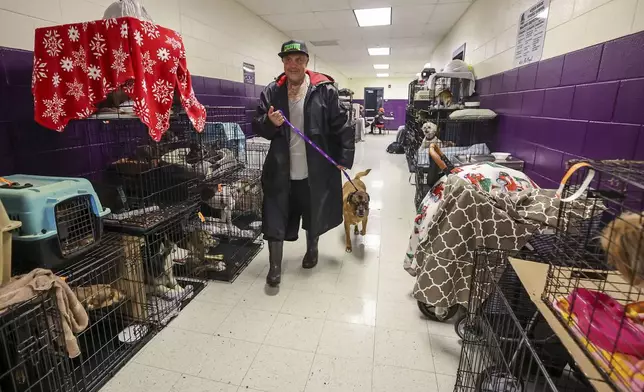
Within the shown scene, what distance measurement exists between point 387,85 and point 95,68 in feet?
51.2

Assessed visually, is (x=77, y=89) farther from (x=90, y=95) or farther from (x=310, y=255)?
(x=310, y=255)

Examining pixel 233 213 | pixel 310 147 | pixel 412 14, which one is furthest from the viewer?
pixel 412 14

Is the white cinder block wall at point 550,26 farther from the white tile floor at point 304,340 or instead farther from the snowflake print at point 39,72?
the snowflake print at point 39,72

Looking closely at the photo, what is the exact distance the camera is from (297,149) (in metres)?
2.25

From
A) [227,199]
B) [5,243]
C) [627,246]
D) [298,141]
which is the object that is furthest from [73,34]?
[627,246]

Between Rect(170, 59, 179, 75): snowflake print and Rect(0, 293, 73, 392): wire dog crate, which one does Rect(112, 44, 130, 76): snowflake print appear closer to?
Rect(170, 59, 179, 75): snowflake print

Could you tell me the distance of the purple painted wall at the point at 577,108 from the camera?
151 cm

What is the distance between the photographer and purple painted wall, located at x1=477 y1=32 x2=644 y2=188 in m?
1.51

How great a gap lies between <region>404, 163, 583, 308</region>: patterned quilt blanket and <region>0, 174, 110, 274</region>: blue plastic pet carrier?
5.30 feet

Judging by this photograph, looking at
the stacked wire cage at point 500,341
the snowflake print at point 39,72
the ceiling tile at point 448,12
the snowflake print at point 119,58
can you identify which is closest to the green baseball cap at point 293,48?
the snowflake print at point 119,58

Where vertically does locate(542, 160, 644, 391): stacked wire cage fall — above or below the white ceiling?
below

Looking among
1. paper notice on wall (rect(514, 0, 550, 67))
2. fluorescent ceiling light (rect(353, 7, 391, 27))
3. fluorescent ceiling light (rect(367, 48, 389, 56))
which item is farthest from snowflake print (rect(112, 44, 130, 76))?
fluorescent ceiling light (rect(367, 48, 389, 56))

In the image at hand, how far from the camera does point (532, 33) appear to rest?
2.49 meters

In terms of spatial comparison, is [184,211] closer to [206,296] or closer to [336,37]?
[206,296]
